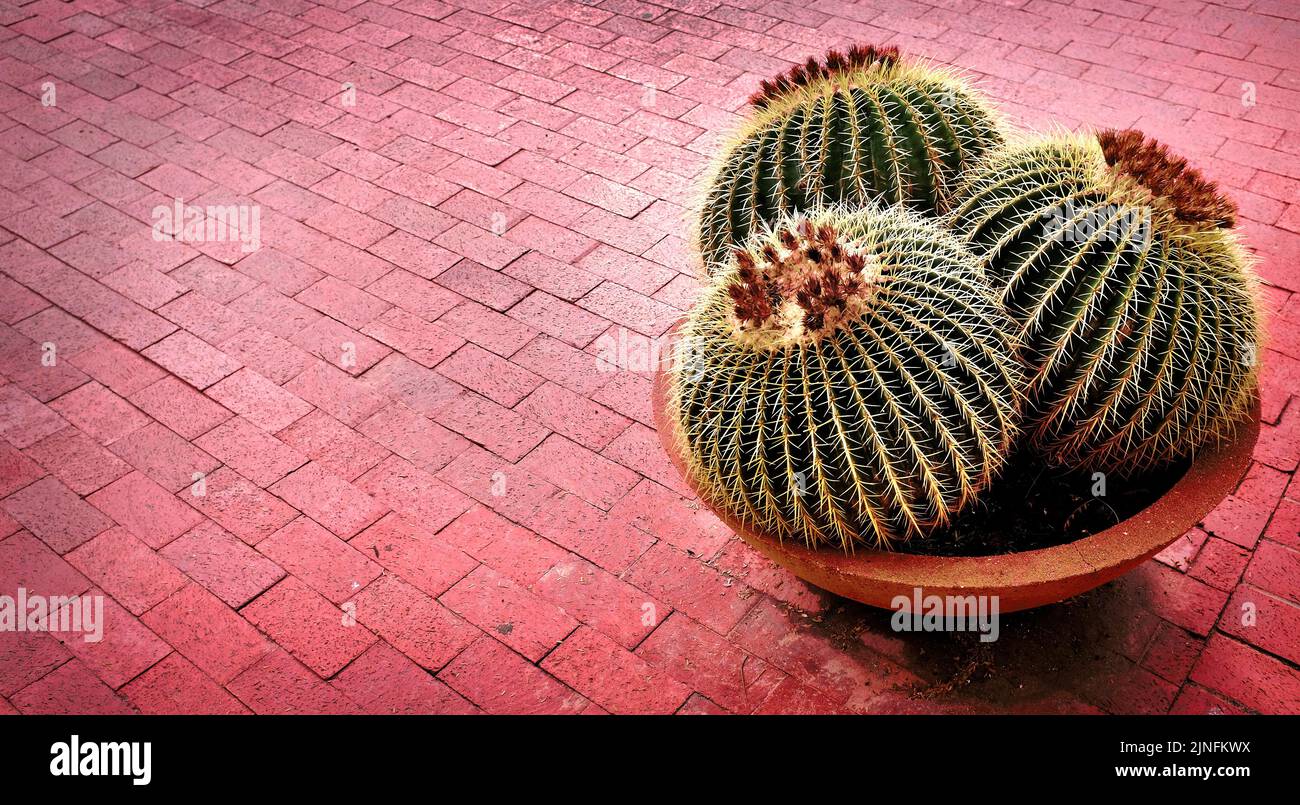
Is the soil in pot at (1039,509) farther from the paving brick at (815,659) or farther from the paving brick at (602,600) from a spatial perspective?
the paving brick at (602,600)

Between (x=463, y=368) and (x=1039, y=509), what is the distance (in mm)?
2032

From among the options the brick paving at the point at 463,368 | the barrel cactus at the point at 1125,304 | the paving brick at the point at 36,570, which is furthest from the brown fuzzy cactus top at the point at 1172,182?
the paving brick at the point at 36,570

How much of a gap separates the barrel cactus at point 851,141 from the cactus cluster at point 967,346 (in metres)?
0.18

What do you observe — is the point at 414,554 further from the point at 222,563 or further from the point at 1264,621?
the point at 1264,621

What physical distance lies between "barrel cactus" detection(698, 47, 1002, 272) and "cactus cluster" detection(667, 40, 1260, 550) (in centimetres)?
18

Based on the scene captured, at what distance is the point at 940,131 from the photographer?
267 centimetres

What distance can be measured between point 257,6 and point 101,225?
246cm

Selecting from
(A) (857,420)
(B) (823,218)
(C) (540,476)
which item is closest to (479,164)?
(C) (540,476)

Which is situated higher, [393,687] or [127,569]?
[393,687]

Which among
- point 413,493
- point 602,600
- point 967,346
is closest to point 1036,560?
point 967,346

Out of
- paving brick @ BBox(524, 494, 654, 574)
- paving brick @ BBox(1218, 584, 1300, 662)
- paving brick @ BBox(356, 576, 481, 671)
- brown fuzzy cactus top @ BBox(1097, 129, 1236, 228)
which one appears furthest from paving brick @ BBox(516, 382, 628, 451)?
paving brick @ BBox(1218, 584, 1300, 662)

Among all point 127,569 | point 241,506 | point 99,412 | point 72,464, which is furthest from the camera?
point 99,412

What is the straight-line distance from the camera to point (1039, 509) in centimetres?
255

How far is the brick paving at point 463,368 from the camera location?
8.94ft
